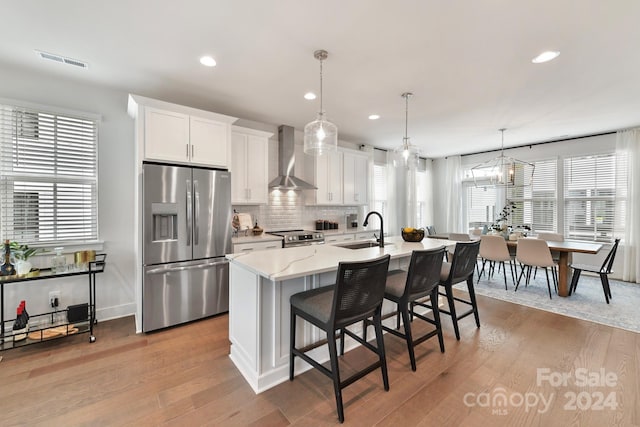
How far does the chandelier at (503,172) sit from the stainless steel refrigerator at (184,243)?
4.43 metres

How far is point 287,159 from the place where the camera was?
4617mm

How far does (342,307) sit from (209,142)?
8.60ft

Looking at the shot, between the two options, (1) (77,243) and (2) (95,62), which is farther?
(1) (77,243)

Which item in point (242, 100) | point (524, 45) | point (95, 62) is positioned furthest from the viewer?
point (242, 100)

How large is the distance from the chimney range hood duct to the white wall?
1.98 meters

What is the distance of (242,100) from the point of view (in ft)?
11.8

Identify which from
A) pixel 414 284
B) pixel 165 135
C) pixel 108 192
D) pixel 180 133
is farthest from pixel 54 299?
pixel 414 284

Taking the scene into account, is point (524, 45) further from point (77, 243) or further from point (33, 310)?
point (33, 310)

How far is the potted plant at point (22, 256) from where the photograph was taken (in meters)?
2.49

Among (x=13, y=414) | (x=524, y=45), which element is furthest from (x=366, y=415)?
(x=524, y=45)

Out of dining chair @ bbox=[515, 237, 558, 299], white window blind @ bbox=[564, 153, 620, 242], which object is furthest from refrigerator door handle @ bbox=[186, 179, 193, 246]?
white window blind @ bbox=[564, 153, 620, 242]

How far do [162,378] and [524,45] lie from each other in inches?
157

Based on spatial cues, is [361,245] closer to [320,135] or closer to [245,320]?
[320,135]

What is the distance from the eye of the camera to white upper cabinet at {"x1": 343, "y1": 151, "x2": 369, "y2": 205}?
17.7 ft
